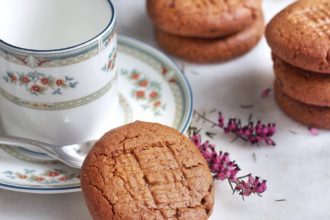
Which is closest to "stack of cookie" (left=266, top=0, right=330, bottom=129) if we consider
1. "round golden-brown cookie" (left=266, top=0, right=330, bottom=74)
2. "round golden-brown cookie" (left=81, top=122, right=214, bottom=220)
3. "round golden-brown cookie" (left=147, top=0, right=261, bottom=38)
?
"round golden-brown cookie" (left=266, top=0, right=330, bottom=74)

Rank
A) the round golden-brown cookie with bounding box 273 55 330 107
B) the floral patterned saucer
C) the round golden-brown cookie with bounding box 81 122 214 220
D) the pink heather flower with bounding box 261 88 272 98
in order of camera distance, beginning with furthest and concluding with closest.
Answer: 1. the pink heather flower with bounding box 261 88 272 98
2. the round golden-brown cookie with bounding box 273 55 330 107
3. the floral patterned saucer
4. the round golden-brown cookie with bounding box 81 122 214 220

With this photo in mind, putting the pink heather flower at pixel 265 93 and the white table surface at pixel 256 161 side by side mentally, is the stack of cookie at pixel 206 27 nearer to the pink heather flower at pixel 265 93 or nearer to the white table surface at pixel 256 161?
the white table surface at pixel 256 161

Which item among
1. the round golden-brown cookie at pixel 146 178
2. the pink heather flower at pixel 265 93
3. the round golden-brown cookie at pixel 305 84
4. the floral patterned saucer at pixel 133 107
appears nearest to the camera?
the round golden-brown cookie at pixel 146 178

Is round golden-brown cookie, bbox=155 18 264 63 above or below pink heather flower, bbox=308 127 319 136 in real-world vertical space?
above

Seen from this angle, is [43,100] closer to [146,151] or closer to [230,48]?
[146,151]

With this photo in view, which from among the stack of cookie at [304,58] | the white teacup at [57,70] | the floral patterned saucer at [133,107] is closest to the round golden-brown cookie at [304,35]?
the stack of cookie at [304,58]

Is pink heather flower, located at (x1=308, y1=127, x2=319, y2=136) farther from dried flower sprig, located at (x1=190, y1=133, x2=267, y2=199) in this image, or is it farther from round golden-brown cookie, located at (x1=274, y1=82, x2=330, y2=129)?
dried flower sprig, located at (x1=190, y1=133, x2=267, y2=199)

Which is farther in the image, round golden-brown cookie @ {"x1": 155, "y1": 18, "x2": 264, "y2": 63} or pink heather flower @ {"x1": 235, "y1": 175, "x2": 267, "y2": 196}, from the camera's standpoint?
round golden-brown cookie @ {"x1": 155, "y1": 18, "x2": 264, "y2": 63}
